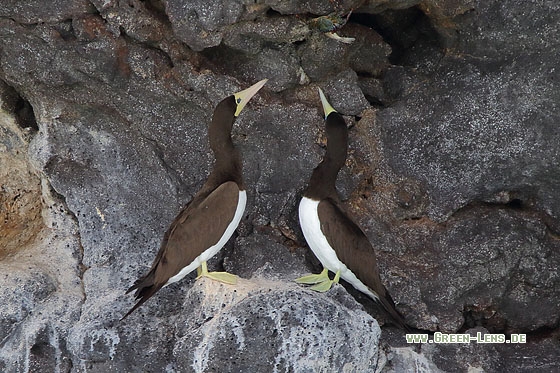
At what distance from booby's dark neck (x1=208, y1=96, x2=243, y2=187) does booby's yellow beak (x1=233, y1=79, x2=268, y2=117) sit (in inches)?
1.1

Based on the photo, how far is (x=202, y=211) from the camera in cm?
508

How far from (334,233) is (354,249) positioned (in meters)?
0.15

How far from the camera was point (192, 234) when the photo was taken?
5.04 metres

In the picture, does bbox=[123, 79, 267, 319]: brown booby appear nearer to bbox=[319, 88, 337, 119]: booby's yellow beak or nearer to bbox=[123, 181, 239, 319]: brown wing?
bbox=[123, 181, 239, 319]: brown wing

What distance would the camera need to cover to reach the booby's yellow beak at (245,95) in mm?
5328

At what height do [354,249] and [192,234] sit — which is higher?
[354,249]

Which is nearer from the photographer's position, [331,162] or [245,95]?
[245,95]

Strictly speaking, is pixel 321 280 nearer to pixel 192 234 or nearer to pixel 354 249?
pixel 354 249

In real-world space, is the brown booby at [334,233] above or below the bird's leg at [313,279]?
above

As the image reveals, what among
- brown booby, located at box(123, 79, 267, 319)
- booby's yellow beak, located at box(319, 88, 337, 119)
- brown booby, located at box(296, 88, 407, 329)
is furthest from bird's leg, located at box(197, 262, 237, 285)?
booby's yellow beak, located at box(319, 88, 337, 119)

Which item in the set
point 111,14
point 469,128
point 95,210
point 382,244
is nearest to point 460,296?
point 382,244

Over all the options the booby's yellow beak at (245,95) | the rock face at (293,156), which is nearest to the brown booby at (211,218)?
the booby's yellow beak at (245,95)

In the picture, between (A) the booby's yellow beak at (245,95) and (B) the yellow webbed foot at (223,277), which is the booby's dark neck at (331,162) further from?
(B) the yellow webbed foot at (223,277)

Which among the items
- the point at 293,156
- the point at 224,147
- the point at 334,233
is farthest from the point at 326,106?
the point at 334,233
